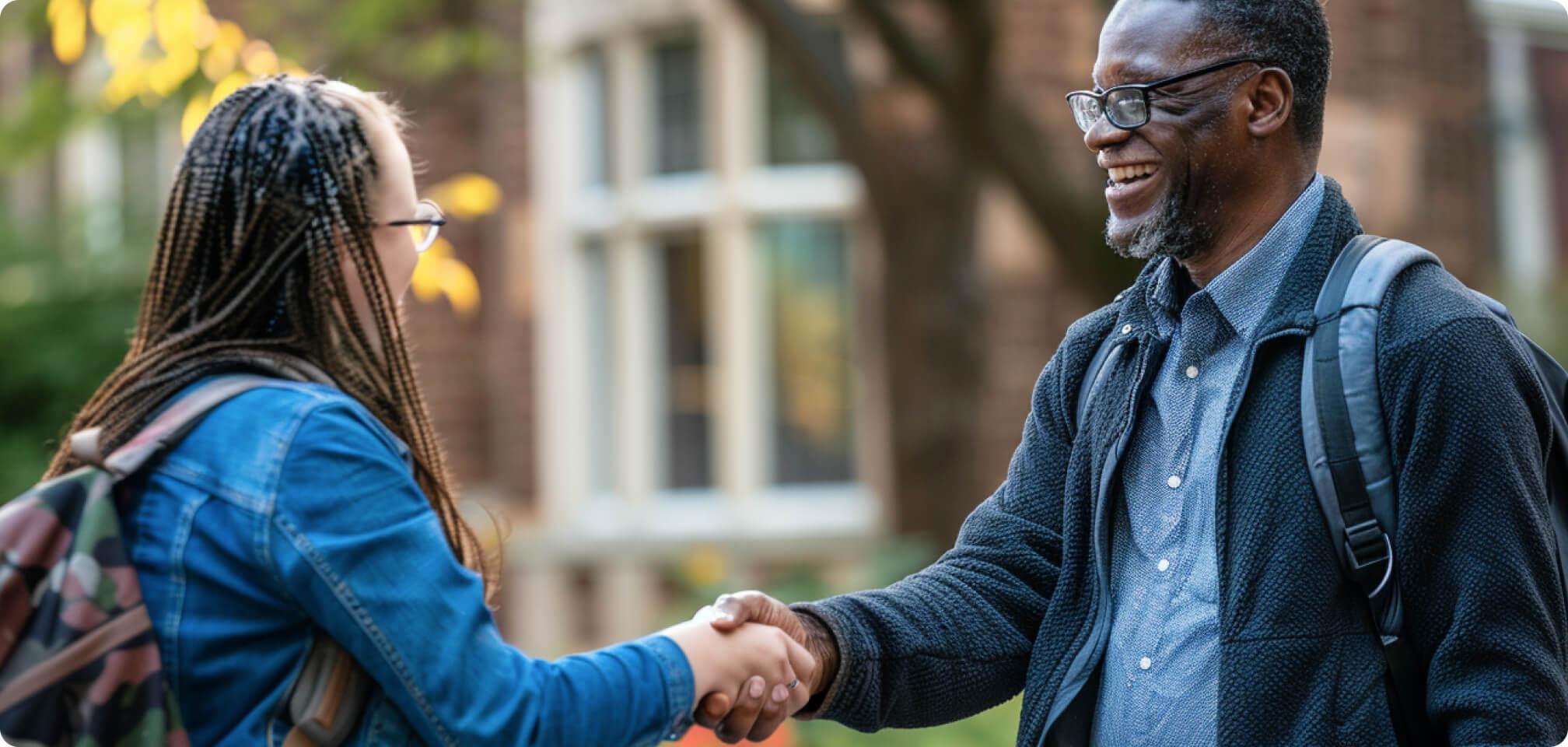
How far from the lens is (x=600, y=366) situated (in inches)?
420

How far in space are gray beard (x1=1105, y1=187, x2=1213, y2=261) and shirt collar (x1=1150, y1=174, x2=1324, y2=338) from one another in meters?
0.06

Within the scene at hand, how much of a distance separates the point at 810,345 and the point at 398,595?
24.5 feet

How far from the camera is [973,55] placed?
6.42 meters

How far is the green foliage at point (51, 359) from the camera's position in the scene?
10305mm

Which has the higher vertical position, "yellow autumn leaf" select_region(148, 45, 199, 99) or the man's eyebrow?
the man's eyebrow

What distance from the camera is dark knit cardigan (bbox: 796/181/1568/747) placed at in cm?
211

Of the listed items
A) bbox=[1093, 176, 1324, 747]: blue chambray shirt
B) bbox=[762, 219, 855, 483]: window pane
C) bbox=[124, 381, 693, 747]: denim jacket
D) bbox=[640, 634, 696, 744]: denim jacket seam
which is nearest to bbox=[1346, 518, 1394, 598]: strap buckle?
bbox=[1093, 176, 1324, 747]: blue chambray shirt

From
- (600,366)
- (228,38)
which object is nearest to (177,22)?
(228,38)

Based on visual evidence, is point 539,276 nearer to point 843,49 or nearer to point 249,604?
point 843,49

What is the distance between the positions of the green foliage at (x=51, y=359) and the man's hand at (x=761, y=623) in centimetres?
823

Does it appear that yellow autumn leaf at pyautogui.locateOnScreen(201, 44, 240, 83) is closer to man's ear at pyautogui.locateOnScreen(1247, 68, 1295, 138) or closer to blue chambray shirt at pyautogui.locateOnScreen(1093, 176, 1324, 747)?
blue chambray shirt at pyautogui.locateOnScreen(1093, 176, 1324, 747)

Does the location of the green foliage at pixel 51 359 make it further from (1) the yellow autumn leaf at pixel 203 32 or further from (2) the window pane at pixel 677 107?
(1) the yellow autumn leaf at pixel 203 32

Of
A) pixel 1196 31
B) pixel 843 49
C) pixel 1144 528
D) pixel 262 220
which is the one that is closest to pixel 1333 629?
pixel 1144 528

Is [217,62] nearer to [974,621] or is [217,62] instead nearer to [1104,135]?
[974,621]
